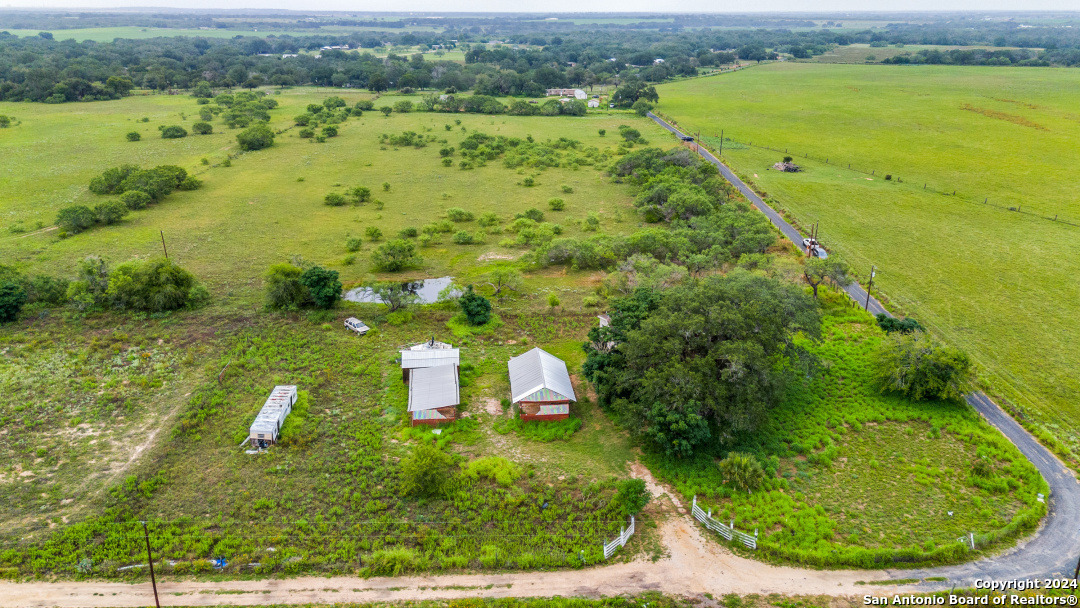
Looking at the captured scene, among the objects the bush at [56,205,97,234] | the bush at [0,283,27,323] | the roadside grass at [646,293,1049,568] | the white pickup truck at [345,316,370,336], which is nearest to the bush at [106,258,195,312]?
the bush at [0,283,27,323]

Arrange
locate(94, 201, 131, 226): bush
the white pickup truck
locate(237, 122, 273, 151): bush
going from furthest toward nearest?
locate(237, 122, 273, 151): bush
locate(94, 201, 131, 226): bush
the white pickup truck

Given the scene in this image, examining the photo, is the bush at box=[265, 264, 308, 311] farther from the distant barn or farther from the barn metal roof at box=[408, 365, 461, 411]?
the distant barn

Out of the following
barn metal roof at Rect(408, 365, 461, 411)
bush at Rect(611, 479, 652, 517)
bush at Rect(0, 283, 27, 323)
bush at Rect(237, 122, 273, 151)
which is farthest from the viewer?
bush at Rect(237, 122, 273, 151)

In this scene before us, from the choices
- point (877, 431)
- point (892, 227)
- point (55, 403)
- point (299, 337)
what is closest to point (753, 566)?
point (877, 431)

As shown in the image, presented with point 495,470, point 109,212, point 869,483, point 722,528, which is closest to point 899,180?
point 869,483

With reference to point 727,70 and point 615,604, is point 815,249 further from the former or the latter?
point 727,70

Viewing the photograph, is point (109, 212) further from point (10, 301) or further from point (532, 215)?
point (532, 215)

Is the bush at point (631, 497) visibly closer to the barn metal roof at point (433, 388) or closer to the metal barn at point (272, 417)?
the barn metal roof at point (433, 388)
